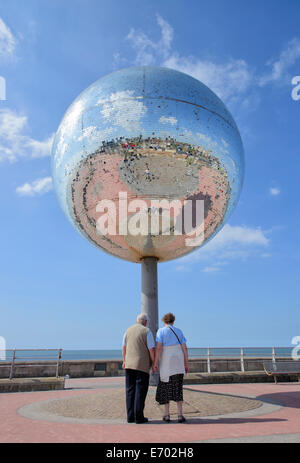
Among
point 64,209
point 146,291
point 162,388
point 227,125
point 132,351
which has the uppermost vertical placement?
point 227,125

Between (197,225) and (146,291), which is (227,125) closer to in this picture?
(197,225)

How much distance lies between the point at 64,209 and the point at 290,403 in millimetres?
6219

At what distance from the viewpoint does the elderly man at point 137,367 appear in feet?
16.5

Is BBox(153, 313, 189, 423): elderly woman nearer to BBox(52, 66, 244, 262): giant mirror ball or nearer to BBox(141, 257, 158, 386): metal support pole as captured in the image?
BBox(52, 66, 244, 262): giant mirror ball

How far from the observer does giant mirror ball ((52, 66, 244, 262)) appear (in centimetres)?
640

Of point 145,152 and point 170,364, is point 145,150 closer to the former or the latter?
point 145,152

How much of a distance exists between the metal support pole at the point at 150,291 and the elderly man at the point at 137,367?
9.64 feet

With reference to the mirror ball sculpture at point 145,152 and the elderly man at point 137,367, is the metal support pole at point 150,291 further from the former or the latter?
the elderly man at point 137,367

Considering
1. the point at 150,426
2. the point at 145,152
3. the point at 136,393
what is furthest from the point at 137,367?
the point at 145,152

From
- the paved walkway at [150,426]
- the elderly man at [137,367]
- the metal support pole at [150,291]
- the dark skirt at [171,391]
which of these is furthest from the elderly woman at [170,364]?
the metal support pole at [150,291]
